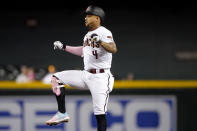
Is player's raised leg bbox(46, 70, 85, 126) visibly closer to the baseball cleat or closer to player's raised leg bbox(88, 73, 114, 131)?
the baseball cleat

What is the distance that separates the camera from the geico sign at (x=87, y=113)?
7.20 meters

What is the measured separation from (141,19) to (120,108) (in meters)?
8.93

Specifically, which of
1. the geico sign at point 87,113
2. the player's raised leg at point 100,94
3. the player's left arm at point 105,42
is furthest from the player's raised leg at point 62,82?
the geico sign at point 87,113

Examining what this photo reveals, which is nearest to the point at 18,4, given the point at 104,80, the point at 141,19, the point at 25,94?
the point at 141,19

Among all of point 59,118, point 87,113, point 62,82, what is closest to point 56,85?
point 62,82

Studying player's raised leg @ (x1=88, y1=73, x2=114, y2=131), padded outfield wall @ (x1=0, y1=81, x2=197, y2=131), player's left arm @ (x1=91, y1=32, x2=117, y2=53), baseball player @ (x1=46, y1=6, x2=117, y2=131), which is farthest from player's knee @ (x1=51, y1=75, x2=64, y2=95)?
padded outfield wall @ (x1=0, y1=81, x2=197, y2=131)

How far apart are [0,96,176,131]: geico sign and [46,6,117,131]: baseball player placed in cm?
212

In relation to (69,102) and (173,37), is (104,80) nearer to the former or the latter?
(69,102)

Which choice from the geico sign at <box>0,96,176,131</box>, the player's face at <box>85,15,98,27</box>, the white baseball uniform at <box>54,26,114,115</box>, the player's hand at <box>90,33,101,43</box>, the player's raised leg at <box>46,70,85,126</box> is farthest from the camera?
the geico sign at <box>0,96,176,131</box>

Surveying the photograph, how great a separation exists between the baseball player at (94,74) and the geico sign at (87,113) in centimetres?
212

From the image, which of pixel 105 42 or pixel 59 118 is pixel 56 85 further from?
pixel 105 42

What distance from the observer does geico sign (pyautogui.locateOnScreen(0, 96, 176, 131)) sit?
23.6 feet

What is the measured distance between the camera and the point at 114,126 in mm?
7211

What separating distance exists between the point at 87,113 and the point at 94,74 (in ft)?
7.61
